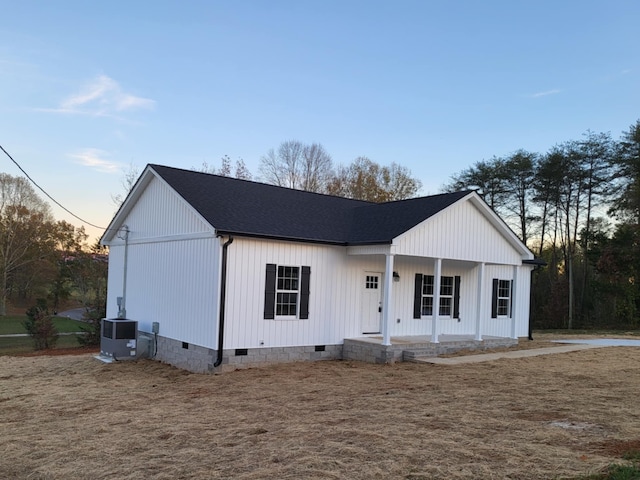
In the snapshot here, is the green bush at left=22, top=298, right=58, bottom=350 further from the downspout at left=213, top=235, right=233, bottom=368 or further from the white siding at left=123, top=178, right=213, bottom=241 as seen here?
the downspout at left=213, top=235, right=233, bottom=368

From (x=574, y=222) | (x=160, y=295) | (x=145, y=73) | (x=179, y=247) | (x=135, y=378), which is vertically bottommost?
(x=135, y=378)

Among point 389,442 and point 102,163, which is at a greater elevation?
point 102,163

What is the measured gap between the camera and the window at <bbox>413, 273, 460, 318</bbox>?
15703 mm

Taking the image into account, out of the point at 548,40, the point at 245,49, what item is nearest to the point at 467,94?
the point at 548,40

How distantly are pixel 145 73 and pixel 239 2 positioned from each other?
13.7 feet

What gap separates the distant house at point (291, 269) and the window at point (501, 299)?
0.85 feet

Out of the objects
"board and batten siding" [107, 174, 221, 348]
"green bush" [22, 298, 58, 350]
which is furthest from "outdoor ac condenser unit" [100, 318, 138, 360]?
"green bush" [22, 298, 58, 350]

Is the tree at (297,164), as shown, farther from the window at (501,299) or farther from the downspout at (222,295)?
the downspout at (222,295)

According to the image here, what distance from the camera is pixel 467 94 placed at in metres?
20.3

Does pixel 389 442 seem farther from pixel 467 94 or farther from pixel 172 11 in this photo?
pixel 467 94

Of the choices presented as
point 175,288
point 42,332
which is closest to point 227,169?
point 42,332

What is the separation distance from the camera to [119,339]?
46.4ft

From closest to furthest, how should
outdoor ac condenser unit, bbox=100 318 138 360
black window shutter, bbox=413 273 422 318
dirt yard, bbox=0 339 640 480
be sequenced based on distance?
dirt yard, bbox=0 339 640 480 → outdoor ac condenser unit, bbox=100 318 138 360 → black window shutter, bbox=413 273 422 318

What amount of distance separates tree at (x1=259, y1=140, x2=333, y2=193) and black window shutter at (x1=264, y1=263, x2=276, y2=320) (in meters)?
29.2
